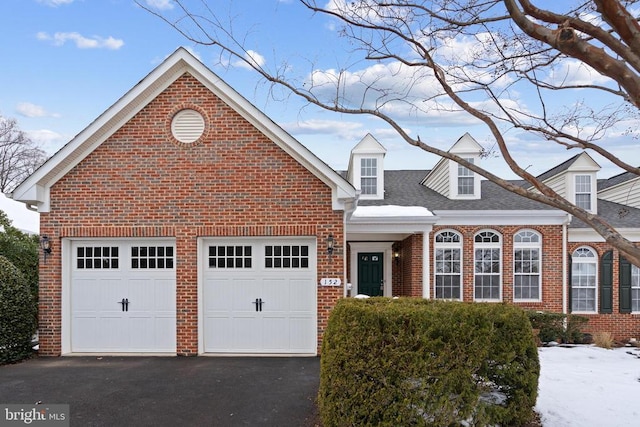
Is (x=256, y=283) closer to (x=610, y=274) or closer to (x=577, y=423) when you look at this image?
(x=577, y=423)

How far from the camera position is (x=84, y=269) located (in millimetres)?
8367

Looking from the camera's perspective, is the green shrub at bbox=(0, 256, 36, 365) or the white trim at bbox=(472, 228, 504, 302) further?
the white trim at bbox=(472, 228, 504, 302)

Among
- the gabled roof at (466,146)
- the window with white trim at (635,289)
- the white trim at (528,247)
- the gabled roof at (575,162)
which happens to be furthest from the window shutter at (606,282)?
the gabled roof at (466,146)

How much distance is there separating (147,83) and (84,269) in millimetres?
4037

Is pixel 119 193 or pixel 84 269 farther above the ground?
pixel 119 193

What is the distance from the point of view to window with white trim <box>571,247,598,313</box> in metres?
12.6

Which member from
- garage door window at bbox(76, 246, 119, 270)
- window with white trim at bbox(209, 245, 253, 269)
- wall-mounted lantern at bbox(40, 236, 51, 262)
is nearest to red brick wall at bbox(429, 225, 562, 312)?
window with white trim at bbox(209, 245, 253, 269)

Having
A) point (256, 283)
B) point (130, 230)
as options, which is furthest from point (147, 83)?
point (256, 283)

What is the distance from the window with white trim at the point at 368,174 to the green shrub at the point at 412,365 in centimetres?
930

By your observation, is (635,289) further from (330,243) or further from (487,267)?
(330,243)

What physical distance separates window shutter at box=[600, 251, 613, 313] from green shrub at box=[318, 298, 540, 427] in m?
10.2

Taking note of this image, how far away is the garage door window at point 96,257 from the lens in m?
8.38

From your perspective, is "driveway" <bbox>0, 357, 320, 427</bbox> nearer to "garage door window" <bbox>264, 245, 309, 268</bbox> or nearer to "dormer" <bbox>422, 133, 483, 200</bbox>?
"garage door window" <bbox>264, 245, 309, 268</bbox>

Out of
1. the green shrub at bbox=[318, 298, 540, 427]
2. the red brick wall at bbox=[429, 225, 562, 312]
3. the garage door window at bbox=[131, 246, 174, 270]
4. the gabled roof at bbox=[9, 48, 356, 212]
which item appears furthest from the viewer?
the red brick wall at bbox=[429, 225, 562, 312]
